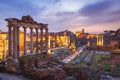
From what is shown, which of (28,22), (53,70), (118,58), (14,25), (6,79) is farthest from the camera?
(118,58)

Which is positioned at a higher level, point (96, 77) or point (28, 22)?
point (28, 22)

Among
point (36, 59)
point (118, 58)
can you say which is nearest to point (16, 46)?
point (36, 59)

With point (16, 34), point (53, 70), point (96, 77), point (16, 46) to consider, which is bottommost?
point (96, 77)

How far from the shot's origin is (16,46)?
21.1 meters

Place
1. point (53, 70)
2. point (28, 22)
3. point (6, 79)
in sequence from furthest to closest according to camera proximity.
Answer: point (28, 22)
point (53, 70)
point (6, 79)

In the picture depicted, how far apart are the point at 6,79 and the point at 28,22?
383 inches

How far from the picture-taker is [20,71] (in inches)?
728

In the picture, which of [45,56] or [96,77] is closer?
[96,77]

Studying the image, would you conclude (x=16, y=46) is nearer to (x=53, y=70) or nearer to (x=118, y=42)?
(x=53, y=70)

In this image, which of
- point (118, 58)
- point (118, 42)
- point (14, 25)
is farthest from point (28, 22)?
point (118, 42)

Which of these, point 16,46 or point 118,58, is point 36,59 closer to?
point 16,46

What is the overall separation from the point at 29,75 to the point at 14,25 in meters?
6.23

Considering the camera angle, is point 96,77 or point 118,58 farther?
point 118,58

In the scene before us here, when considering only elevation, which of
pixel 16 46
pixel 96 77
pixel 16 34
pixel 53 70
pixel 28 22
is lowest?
pixel 96 77
